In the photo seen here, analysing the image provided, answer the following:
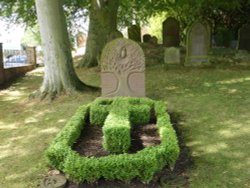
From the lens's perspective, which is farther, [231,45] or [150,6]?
[231,45]

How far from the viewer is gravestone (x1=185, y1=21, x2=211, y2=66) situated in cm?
1308

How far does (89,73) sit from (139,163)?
9.44 metres

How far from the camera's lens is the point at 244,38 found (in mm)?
15203

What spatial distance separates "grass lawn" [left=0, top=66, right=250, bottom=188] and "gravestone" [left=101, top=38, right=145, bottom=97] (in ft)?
3.23

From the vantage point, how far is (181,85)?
417 inches

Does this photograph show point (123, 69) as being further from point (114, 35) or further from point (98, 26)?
point (98, 26)

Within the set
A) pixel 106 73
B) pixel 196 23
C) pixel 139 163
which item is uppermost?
pixel 196 23

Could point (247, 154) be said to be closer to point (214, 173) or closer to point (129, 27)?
point (214, 173)

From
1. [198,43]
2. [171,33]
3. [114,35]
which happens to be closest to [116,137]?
[198,43]

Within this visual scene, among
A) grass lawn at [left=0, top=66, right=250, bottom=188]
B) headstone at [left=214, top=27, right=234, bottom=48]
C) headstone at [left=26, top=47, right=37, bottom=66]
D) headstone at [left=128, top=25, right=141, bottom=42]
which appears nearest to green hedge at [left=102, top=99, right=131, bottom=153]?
grass lawn at [left=0, top=66, right=250, bottom=188]

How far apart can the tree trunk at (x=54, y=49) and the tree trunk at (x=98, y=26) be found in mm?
4896

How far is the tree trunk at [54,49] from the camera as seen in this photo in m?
9.21

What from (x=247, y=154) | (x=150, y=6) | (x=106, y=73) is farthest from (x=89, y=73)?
(x=247, y=154)

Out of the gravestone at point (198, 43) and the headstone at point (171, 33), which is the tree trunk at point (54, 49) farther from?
the headstone at point (171, 33)
